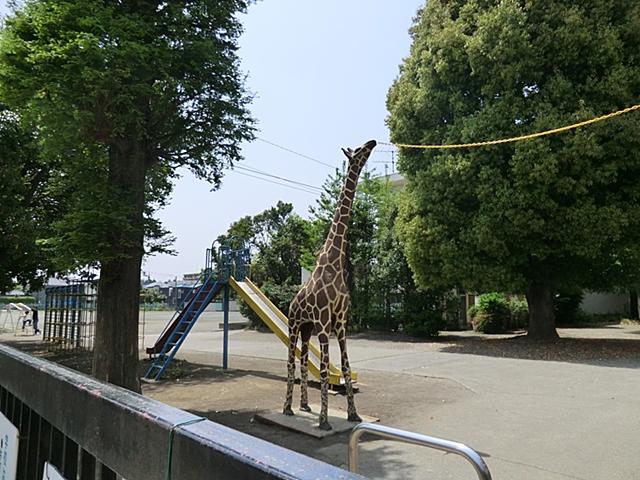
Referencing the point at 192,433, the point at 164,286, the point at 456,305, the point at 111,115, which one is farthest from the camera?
the point at 164,286

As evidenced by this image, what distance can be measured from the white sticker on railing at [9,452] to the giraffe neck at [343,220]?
572 centimetres

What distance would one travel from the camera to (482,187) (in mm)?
14828

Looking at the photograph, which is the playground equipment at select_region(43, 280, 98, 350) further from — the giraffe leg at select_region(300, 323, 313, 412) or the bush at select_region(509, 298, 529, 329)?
the bush at select_region(509, 298, 529, 329)

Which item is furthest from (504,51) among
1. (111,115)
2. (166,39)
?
(111,115)

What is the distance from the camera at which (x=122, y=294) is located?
724 cm

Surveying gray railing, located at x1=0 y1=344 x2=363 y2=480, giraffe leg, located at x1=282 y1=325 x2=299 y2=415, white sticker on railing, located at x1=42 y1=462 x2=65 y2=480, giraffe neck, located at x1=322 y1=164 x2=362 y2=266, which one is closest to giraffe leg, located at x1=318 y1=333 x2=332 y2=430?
giraffe leg, located at x1=282 y1=325 x2=299 y2=415

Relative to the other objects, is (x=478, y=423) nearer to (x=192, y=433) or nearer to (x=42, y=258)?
(x=192, y=433)

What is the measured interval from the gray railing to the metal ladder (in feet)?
32.4

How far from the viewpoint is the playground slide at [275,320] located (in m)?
9.90

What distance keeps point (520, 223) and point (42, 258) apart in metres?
14.0

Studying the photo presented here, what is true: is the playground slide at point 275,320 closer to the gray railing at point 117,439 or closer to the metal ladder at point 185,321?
the metal ladder at point 185,321

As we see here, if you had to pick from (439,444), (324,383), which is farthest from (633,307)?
(439,444)

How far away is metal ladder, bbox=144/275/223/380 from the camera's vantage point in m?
11.8

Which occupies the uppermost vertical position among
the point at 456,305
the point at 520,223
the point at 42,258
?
the point at 520,223
